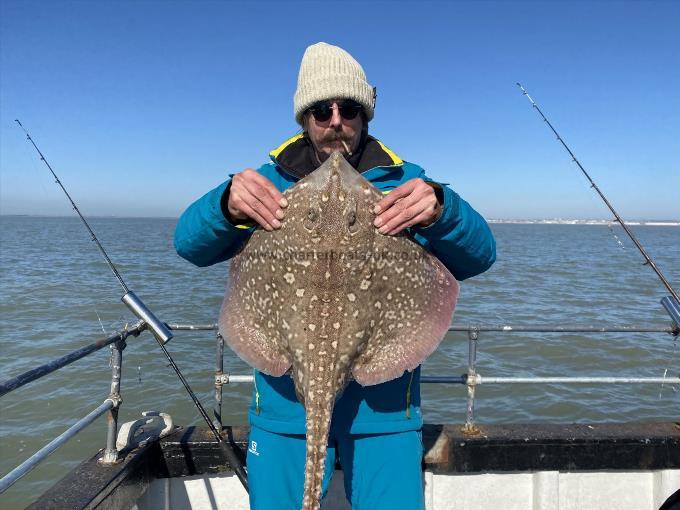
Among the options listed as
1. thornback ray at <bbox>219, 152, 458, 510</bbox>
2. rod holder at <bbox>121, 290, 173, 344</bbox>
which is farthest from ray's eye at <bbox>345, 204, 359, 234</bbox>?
rod holder at <bbox>121, 290, 173, 344</bbox>

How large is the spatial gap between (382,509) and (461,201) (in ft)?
5.83

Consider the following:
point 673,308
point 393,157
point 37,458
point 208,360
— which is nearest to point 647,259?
point 673,308

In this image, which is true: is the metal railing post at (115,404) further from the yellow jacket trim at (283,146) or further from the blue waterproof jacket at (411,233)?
the yellow jacket trim at (283,146)

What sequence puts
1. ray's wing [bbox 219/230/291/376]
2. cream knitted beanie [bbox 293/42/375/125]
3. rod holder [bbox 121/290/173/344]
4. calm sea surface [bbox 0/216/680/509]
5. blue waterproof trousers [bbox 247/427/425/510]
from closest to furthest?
1. ray's wing [bbox 219/230/291/376]
2. blue waterproof trousers [bbox 247/427/425/510]
3. cream knitted beanie [bbox 293/42/375/125]
4. rod holder [bbox 121/290/173/344]
5. calm sea surface [bbox 0/216/680/509]

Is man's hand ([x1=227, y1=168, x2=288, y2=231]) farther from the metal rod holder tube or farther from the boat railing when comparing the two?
the metal rod holder tube

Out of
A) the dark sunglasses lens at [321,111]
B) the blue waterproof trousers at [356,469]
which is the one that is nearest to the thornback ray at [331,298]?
the blue waterproof trousers at [356,469]

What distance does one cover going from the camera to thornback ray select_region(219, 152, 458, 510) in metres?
2.32

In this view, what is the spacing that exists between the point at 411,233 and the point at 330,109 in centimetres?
92

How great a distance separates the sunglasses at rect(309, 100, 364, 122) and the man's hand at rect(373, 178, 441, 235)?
832 millimetres

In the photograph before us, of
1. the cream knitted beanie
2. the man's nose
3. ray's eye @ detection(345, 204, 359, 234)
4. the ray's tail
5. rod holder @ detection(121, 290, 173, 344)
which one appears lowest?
the ray's tail

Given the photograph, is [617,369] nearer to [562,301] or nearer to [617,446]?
[562,301]

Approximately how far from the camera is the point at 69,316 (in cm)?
1688

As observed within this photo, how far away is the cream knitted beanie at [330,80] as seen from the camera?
2.83m

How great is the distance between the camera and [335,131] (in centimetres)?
290
